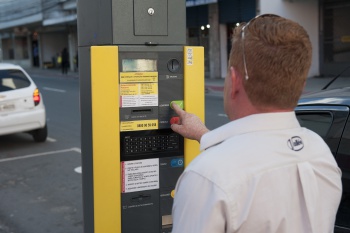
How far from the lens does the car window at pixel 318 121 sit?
3.18 metres

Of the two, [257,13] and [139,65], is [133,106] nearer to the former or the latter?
[139,65]

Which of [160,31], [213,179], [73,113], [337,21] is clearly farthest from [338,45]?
[213,179]

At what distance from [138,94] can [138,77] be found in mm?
98

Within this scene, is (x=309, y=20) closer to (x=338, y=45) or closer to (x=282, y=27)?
(x=338, y=45)

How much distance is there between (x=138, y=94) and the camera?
2775 mm

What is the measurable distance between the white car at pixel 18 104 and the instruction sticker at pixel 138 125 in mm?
6847

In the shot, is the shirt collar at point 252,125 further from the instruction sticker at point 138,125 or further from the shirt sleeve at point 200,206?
the instruction sticker at point 138,125

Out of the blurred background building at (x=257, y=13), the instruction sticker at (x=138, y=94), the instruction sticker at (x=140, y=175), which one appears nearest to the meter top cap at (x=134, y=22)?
the instruction sticker at (x=138, y=94)

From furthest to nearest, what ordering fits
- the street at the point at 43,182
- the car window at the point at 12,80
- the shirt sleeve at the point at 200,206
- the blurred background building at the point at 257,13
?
the blurred background building at the point at 257,13, the car window at the point at 12,80, the street at the point at 43,182, the shirt sleeve at the point at 200,206

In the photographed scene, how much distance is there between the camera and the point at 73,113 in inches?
542

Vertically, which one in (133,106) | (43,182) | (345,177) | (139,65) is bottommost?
(43,182)

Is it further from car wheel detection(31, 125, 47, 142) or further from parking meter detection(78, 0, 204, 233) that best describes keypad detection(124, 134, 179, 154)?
car wheel detection(31, 125, 47, 142)

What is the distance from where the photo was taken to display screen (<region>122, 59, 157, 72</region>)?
2727mm

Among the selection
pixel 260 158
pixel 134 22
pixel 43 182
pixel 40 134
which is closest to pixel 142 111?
pixel 134 22
